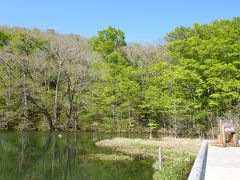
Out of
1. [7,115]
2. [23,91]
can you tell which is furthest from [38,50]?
[7,115]

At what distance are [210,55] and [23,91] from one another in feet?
83.0

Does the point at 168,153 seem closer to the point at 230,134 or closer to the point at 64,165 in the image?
the point at 230,134

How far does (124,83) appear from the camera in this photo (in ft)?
146

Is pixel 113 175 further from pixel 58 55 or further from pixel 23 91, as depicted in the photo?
pixel 58 55

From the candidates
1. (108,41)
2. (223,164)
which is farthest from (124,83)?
(223,164)

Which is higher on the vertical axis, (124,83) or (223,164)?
(124,83)

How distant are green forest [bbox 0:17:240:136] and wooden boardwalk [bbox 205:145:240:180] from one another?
20.3 m

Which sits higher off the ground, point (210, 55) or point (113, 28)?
point (113, 28)

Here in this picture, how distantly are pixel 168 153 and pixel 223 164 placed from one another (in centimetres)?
1089

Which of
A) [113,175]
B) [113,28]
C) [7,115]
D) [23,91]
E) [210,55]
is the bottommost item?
[113,175]

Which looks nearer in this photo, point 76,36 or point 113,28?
point 113,28

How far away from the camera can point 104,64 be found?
50.8m

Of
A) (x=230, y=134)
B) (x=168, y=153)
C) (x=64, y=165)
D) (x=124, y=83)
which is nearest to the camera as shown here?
(x=230, y=134)

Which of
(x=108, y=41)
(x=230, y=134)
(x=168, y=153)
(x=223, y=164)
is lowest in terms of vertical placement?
(x=168, y=153)
